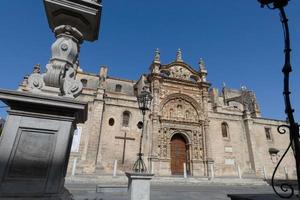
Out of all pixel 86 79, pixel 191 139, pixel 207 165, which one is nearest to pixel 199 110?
pixel 191 139

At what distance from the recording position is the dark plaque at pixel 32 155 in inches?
98.9

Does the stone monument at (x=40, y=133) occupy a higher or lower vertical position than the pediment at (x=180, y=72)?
lower

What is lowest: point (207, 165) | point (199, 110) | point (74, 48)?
point (207, 165)

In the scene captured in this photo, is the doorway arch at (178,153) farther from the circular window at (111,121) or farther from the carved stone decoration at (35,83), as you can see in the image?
the carved stone decoration at (35,83)

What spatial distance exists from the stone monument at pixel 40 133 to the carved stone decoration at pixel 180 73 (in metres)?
20.2

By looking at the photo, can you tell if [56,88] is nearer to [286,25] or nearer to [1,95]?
[1,95]

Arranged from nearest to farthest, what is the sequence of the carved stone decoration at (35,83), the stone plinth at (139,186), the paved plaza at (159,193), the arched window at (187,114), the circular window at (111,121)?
the carved stone decoration at (35,83)
the stone plinth at (139,186)
the paved plaza at (159,193)
the circular window at (111,121)
the arched window at (187,114)

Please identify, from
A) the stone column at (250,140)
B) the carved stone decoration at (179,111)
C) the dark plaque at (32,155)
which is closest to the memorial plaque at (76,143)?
the carved stone decoration at (179,111)

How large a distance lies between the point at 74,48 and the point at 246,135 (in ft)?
78.6

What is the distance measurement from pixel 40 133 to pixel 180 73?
21.8 m

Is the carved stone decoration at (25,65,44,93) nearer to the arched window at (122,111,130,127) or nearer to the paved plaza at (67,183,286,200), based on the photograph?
the paved plaza at (67,183,286,200)

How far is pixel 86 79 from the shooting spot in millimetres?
26141

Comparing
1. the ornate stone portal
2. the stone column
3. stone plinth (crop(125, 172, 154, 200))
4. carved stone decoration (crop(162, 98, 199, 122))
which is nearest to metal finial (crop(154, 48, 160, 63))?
the ornate stone portal

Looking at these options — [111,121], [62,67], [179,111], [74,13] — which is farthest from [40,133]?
[179,111]
